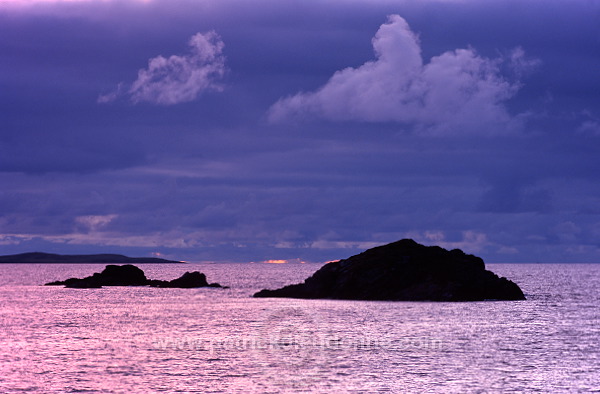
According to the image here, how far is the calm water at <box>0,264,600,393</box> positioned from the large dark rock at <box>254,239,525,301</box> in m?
4.83

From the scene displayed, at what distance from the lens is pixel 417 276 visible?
422 ft

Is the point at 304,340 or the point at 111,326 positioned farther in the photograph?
the point at 111,326

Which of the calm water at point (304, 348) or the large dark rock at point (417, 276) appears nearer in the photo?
the calm water at point (304, 348)

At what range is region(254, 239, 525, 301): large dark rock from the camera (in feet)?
416

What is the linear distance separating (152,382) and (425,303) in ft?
254

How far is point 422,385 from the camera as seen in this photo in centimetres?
5156

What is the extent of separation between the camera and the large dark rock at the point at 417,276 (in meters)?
127

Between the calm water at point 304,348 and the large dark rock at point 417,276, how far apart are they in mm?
4834

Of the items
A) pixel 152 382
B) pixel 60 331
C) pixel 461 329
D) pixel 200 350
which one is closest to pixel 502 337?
pixel 461 329

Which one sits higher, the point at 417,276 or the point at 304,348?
the point at 417,276

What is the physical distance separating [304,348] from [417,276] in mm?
61500

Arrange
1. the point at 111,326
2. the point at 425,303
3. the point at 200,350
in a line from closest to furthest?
the point at 200,350, the point at 111,326, the point at 425,303

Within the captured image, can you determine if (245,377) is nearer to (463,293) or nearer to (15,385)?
(15,385)

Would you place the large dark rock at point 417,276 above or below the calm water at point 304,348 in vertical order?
above
